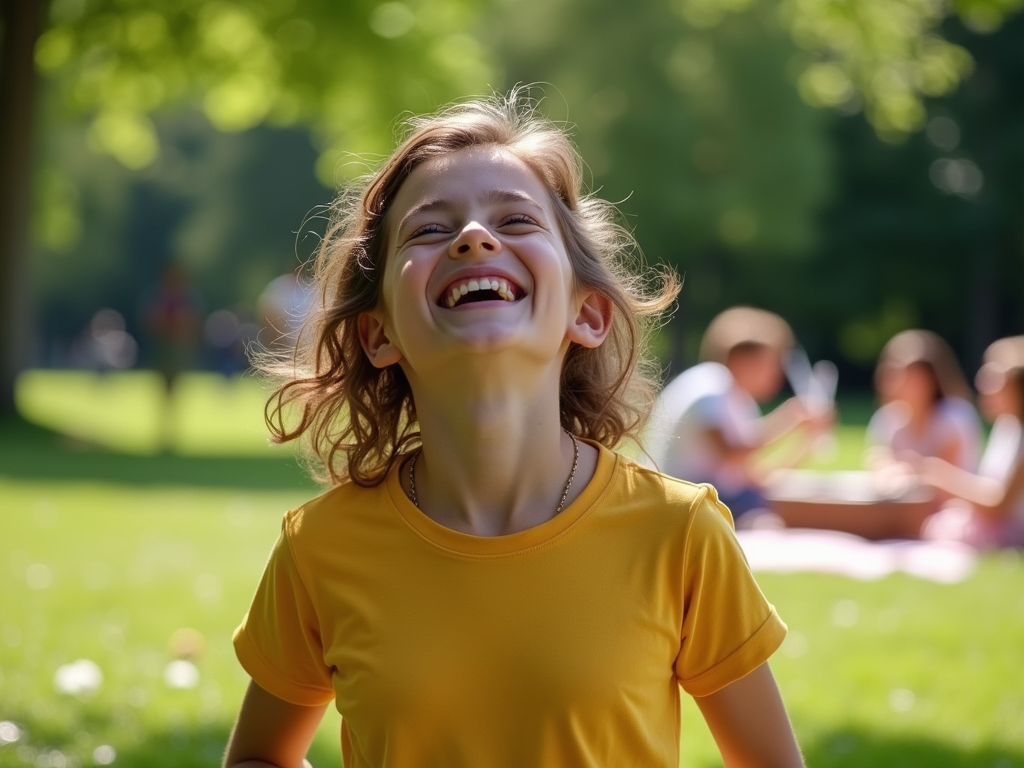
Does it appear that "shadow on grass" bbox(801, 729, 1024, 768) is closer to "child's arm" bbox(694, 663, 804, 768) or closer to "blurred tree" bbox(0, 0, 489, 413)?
"child's arm" bbox(694, 663, 804, 768)

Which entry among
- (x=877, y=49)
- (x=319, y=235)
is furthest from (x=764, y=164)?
(x=319, y=235)

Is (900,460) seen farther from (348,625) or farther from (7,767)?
(348,625)

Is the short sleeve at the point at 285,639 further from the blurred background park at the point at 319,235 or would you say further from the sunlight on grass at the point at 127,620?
→ the sunlight on grass at the point at 127,620

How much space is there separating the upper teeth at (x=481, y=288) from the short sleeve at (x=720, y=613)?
0.52 m

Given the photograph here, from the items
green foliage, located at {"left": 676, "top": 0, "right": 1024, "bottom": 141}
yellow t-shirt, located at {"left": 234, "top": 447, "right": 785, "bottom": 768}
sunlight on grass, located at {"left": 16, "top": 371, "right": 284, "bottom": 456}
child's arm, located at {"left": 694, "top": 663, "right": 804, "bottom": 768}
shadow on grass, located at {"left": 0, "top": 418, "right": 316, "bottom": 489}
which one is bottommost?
sunlight on grass, located at {"left": 16, "top": 371, "right": 284, "bottom": 456}

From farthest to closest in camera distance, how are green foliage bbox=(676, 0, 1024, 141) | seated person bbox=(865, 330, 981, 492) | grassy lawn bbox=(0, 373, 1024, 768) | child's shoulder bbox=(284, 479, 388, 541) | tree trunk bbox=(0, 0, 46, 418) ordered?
tree trunk bbox=(0, 0, 46, 418) < green foliage bbox=(676, 0, 1024, 141) < seated person bbox=(865, 330, 981, 492) < grassy lawn bbox=(0, 373, 1024, 768) < child's shoulder bbox=(284, 479, 388, 541)

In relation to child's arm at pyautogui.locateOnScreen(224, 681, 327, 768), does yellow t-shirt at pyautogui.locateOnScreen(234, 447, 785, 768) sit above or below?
above

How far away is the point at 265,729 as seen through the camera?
256cm

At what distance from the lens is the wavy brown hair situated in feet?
8.75

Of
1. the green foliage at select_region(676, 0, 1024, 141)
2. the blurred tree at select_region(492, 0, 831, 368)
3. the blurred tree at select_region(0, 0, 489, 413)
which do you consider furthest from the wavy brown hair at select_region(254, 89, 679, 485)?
the blurred tree at select_region(492, 0, 831, 368)

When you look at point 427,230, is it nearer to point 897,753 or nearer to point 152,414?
point 897,753

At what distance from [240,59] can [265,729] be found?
60.7 feet

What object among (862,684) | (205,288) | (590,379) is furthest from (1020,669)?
(205,288)

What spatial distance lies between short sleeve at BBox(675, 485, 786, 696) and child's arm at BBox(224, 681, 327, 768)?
2.56 ft
